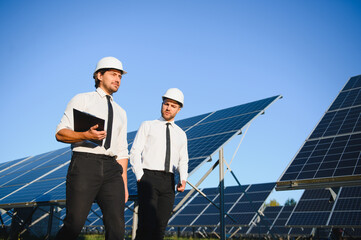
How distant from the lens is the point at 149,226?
3822 millimetres

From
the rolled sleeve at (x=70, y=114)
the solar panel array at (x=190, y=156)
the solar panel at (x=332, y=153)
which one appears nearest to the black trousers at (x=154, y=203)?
the rolled sleeve at (x=70, y=114)

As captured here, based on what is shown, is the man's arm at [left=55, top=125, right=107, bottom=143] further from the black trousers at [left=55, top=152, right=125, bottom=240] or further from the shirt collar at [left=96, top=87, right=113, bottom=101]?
the shirt collar at [left=96, top=87, right=113, bottom=101]

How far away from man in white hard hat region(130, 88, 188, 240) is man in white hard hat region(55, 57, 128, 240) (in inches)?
28.1

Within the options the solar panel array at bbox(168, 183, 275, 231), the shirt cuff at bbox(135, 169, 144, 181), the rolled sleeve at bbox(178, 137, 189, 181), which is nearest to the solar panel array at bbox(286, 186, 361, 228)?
A: the solar panel array at bbox(168, 183, 275, 231)

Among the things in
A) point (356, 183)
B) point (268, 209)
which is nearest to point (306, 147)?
point (356, 183)

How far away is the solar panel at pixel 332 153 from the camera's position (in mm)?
6730

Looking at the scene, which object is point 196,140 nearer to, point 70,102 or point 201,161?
point 201,161

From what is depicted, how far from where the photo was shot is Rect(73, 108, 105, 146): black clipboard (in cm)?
270

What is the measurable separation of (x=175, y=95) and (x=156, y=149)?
74 centimetres

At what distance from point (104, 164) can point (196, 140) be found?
5983 mm

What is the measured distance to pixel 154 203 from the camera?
3.94 m

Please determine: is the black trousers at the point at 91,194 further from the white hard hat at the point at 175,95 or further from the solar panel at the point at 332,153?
the solar panel at the point at 332,153

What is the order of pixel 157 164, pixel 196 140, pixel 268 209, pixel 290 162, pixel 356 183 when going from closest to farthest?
pixel 157 164, pixel 356 183, pixel 290 162, pixel 196 140, pixel 268 209

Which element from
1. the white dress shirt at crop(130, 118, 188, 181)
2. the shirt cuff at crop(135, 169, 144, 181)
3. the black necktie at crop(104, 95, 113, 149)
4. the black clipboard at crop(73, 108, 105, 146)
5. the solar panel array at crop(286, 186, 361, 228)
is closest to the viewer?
the black clipboard at crop(73, 108, 105, 146)
